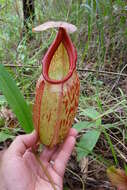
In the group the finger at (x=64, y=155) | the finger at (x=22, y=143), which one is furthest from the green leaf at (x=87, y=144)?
the finger at (x=22, y=143)

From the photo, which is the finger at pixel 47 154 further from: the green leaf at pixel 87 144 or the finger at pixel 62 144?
the green leaf at pixel 87 144

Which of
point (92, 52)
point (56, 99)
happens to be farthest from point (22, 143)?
point (92, 52)

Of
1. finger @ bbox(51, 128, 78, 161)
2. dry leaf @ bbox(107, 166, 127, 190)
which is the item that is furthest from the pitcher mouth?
dry leaf @ bbox(107, 166, 127, 190)

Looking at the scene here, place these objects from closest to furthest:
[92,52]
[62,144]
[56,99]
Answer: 1. [56,99]
2. [62,144]
3. [92,52]

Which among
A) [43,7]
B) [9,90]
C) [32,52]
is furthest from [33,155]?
[43,7]

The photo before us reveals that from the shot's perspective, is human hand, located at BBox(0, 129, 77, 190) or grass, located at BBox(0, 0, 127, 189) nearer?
human hand, located at BBox(0, 129, 77, 190)

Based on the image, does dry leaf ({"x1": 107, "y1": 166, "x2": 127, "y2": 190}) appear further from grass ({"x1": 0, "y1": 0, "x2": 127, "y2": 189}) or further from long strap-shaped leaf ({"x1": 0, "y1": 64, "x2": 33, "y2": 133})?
long strap-shaped leaf ({"x1": 0, "y1": 64, "x2": 33, "y2": 133})

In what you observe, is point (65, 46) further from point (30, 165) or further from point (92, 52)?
point (92, 52)
